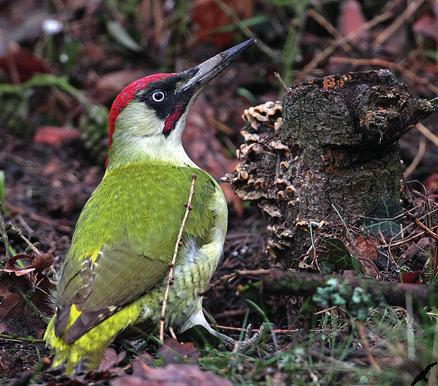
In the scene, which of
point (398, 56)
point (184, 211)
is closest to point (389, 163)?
point (184, 211)

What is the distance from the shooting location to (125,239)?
327 centimetres

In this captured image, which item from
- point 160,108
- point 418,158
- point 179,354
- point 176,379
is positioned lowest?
point 418,158

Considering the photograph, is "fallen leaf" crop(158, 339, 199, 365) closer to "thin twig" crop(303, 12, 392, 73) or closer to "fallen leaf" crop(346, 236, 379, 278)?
"fallen leaf" crop(346, 236, 379, 278)

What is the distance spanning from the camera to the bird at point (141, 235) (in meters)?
3.01

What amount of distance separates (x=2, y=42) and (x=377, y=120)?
Result: 4.47m

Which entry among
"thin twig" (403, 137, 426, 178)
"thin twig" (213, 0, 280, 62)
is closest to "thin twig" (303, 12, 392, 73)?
"thin twig" (213, 0, 280, 62)

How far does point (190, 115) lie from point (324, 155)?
252cm

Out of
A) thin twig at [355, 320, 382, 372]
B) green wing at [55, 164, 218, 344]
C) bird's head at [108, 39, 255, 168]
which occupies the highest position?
bird's head at [108, 39, 255, 168]

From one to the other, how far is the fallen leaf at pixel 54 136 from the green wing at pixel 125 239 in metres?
2.35

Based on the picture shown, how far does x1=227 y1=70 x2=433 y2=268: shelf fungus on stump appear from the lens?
3.24m

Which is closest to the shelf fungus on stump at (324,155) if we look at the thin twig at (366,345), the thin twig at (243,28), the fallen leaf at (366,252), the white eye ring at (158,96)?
the fallen leaf at (366,252)

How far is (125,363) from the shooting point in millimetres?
3002

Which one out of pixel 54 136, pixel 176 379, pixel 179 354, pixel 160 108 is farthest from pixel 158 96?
pixel 54 136

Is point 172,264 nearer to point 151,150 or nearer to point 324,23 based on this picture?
point 151,150
